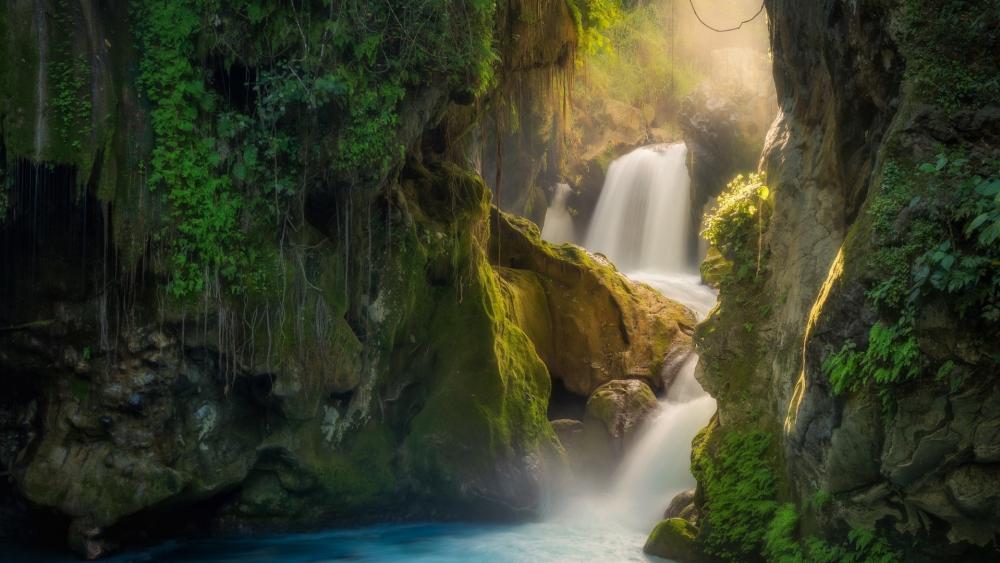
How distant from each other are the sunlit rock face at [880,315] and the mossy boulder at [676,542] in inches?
52.7

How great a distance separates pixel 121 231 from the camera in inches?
357

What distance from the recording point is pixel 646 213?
890 inches

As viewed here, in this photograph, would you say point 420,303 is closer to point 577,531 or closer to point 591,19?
point 577,531

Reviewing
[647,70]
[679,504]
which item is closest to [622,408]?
[679,504]

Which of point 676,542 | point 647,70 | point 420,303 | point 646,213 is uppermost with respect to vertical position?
point 647,70

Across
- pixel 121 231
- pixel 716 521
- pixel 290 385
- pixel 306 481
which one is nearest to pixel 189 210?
pixel 121 231

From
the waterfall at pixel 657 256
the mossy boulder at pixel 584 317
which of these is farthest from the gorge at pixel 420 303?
the mossy boulder at pixel 584 317

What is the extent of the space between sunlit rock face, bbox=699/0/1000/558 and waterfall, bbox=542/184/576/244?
1514 centimetres

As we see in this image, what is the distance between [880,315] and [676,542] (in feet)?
13.0

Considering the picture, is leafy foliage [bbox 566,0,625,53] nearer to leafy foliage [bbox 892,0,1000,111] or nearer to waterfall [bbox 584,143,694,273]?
leafy foliage [bbox 892,0,1000,111]

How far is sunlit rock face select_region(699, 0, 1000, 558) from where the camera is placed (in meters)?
5.97

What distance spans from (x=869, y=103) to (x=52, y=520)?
9.88 meters

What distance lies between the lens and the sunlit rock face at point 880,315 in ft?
19.6

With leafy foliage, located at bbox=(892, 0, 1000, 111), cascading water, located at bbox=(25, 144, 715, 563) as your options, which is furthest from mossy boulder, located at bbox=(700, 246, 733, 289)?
leafy foliage, located at bbox=(892, 0, 1000, 111)
